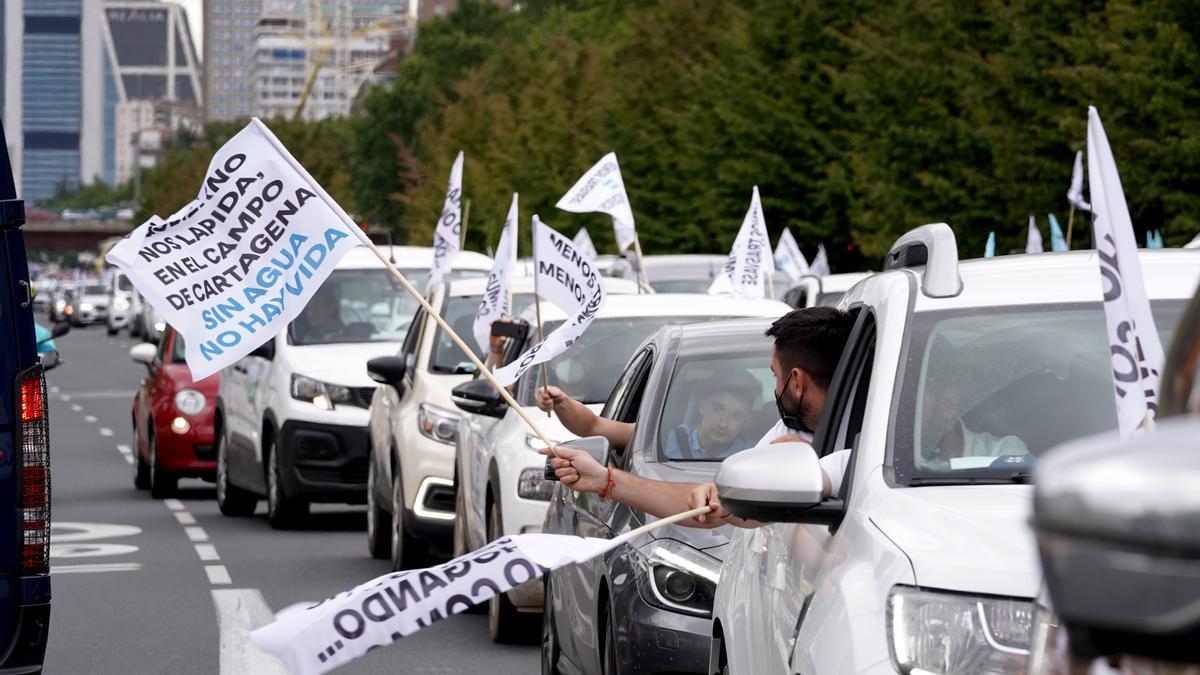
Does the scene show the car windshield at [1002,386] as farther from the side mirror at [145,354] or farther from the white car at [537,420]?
the side mirror at [145,354]

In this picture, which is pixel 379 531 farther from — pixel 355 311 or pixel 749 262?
pixel 749 262

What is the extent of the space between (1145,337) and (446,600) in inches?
55.4

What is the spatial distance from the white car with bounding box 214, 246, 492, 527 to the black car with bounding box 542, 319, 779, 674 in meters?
7.66

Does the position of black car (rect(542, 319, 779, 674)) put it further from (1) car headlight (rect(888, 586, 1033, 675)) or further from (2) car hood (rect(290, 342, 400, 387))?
(2) car hood (rect(290, 342, 400, 387))

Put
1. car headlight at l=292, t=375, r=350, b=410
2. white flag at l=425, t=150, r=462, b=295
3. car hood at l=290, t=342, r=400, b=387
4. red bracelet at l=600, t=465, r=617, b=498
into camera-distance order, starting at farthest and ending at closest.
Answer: car hood at l=290, t=342, r=400, b=387 → car headlight at l=292, t=375, r=350, b=410 → white flag at l=425, t=150, r=462, b=295 → red bracelet at l=600, t=465, r=617, b=498

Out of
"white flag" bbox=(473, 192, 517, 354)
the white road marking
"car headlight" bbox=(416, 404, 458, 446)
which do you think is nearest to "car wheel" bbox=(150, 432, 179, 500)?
the white road marking

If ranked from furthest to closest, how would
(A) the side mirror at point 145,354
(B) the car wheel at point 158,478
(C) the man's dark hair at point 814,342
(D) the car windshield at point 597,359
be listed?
(A) the side mirror at point 145,354 < (B) the car wheel at point 158,478 < (D) the car windshield at point 597,359 < (C) the man's dark hair at point 814,342

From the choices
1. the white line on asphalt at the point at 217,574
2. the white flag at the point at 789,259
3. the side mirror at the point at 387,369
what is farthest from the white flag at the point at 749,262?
the white flag at the point at 789,259

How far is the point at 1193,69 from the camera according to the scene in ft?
85.4

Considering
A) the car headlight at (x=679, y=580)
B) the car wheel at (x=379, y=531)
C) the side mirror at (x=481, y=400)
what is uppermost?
the side mirror at (x=481, y=400)

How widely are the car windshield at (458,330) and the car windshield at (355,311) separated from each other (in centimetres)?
271

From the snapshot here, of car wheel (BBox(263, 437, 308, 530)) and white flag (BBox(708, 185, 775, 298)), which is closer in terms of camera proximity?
car wheel (BBox(263, 437, 308, 530))

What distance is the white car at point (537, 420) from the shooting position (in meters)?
10.4

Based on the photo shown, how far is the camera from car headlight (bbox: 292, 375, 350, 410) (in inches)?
650
